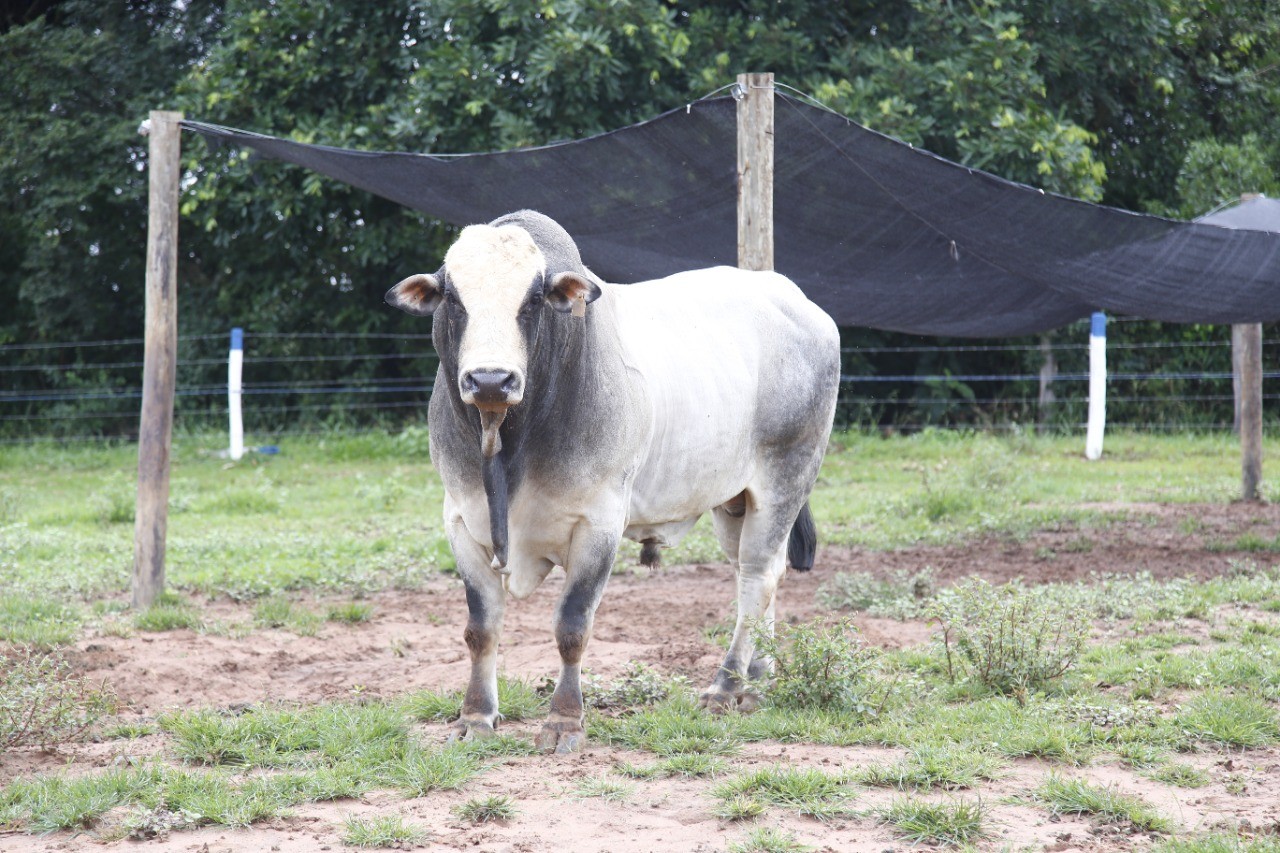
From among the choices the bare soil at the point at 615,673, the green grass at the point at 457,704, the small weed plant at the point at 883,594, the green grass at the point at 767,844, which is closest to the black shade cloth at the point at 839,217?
the bare soil at the point at 615,673

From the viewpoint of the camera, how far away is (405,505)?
9805 millimetres

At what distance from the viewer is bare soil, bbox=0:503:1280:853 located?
348 cm

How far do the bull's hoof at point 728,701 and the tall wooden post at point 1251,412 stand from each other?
6.08 meters

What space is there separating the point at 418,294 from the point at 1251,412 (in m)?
7.51

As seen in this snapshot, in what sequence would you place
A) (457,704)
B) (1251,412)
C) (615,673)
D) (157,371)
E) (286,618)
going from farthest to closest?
(1251,412)
(157,371)
(286,618)
(615,673)
(457,704)

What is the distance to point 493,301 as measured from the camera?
3.91 m

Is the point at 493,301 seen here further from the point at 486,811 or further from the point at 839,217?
the point at 839,217

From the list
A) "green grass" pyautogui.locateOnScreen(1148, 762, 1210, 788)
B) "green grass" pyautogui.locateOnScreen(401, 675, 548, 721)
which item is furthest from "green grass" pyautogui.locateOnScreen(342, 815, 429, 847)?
"green grass" pyautogui.locateOnScreen(1148, 762, 1210, 788)

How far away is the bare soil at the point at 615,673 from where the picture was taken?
3.48 m

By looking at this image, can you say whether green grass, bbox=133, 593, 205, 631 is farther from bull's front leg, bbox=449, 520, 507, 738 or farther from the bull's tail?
the bull's tail

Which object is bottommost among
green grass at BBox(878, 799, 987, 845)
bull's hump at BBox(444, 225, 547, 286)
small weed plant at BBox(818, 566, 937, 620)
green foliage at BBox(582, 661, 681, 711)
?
green grass at BBox(878, 799, 987, 845)

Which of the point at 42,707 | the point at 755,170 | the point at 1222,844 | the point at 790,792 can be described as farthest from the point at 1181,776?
the point at 42,707

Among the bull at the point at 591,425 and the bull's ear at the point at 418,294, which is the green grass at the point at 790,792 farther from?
the bull's ear at the point at 418,294

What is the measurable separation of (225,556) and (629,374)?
13.4 ft
